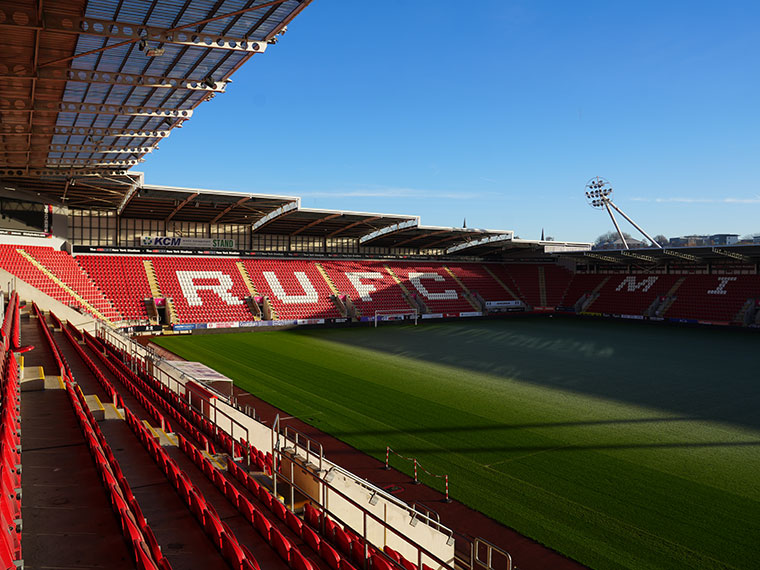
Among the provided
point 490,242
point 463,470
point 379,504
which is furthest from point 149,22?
point 490,242

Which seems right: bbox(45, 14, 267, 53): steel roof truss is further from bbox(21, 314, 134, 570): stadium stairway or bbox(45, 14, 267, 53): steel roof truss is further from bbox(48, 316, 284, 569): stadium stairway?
bbox(48, 316, 284, 569): stadium stairway

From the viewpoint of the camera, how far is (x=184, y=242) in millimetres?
40688

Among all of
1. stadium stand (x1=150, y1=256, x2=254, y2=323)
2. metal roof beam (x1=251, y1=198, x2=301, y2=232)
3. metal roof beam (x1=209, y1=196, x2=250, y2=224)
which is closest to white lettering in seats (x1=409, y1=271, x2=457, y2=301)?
metal roof beam (x1=251, y1=198, x2=301, y2=232)

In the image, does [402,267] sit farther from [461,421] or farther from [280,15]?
[280,15]

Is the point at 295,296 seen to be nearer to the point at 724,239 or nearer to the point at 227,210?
the point at 227,210

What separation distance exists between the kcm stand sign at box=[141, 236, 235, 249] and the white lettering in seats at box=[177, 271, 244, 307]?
291 centimetres

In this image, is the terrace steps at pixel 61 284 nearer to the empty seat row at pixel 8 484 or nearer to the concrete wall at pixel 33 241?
the concrete wall at pixel 33 241

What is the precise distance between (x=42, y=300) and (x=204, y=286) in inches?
515

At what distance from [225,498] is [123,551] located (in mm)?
2381

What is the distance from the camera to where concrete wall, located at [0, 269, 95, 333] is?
2438 cm

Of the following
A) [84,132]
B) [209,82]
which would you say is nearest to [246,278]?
[84,132]

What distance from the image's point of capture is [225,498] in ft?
24.5

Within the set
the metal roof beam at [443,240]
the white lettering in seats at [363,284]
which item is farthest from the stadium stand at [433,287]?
the white lettering in seats at [363,284]

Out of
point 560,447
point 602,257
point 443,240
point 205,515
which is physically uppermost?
point 443,240
